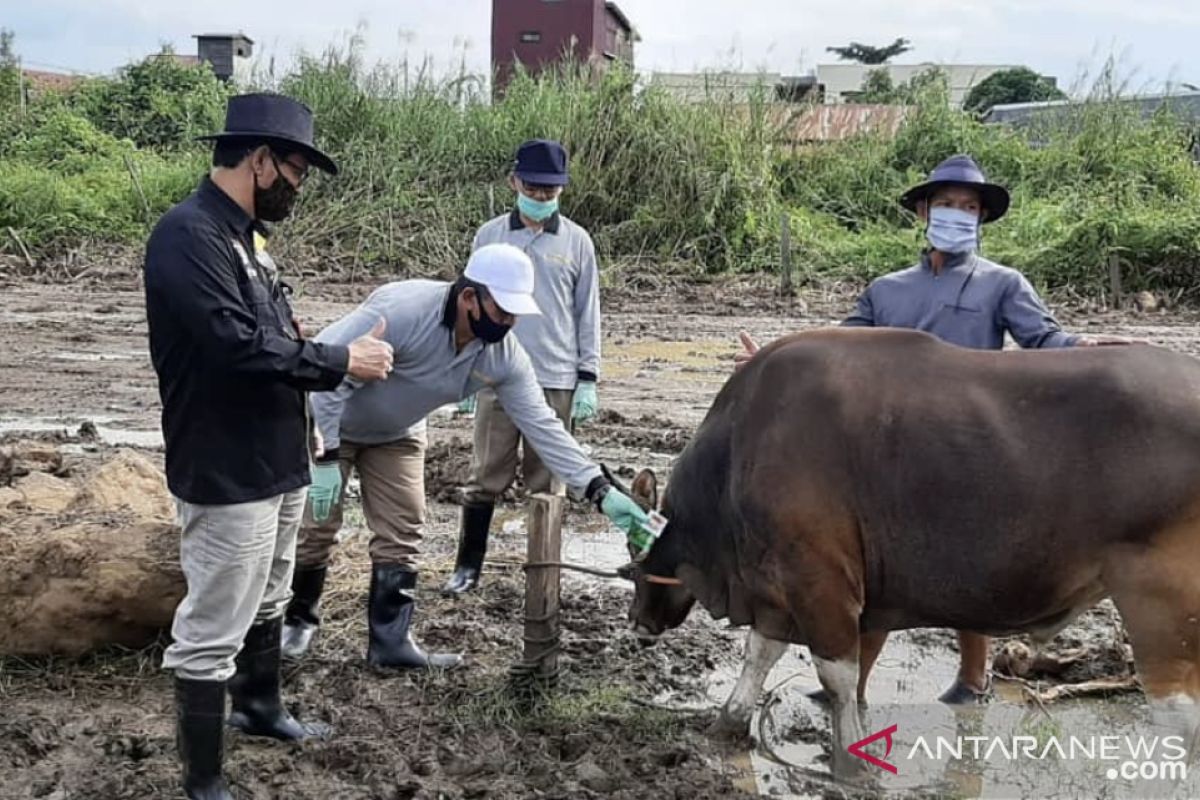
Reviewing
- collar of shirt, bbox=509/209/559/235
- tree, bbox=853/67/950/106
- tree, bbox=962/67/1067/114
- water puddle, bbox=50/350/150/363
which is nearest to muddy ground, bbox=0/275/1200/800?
collar of shirt, bbox=509/209/559/235

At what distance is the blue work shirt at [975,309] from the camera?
543cm

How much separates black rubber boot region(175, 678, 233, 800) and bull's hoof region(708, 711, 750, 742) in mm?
1987

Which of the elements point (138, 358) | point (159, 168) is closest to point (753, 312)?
point (138, 358)

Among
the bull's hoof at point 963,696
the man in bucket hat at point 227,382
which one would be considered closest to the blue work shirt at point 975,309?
the bull's hoof at point 963,696

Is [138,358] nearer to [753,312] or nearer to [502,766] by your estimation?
[753,312]

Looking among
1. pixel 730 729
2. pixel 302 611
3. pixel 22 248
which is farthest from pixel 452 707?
pixel 22 248

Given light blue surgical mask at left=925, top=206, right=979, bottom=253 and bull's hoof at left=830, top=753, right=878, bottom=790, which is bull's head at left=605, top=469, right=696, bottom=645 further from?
light blue surgical mask at left=925, top=206, right=979, bottom=253

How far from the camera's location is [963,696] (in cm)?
570

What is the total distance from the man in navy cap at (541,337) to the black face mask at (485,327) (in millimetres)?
1471

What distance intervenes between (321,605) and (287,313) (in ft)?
8.11

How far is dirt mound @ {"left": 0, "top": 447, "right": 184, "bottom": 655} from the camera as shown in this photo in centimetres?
557

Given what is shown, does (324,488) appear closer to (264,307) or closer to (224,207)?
(264,307)

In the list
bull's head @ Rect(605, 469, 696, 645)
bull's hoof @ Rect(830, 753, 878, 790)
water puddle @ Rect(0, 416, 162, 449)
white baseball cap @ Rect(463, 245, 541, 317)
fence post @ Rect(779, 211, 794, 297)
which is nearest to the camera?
bull's hoof @ Rect(830, 753, 878, 790)

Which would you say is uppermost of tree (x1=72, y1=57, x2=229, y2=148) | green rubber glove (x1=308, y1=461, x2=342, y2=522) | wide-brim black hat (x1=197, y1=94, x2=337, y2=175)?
tree (x1=72, y1=57, x2=229, y2=148)
